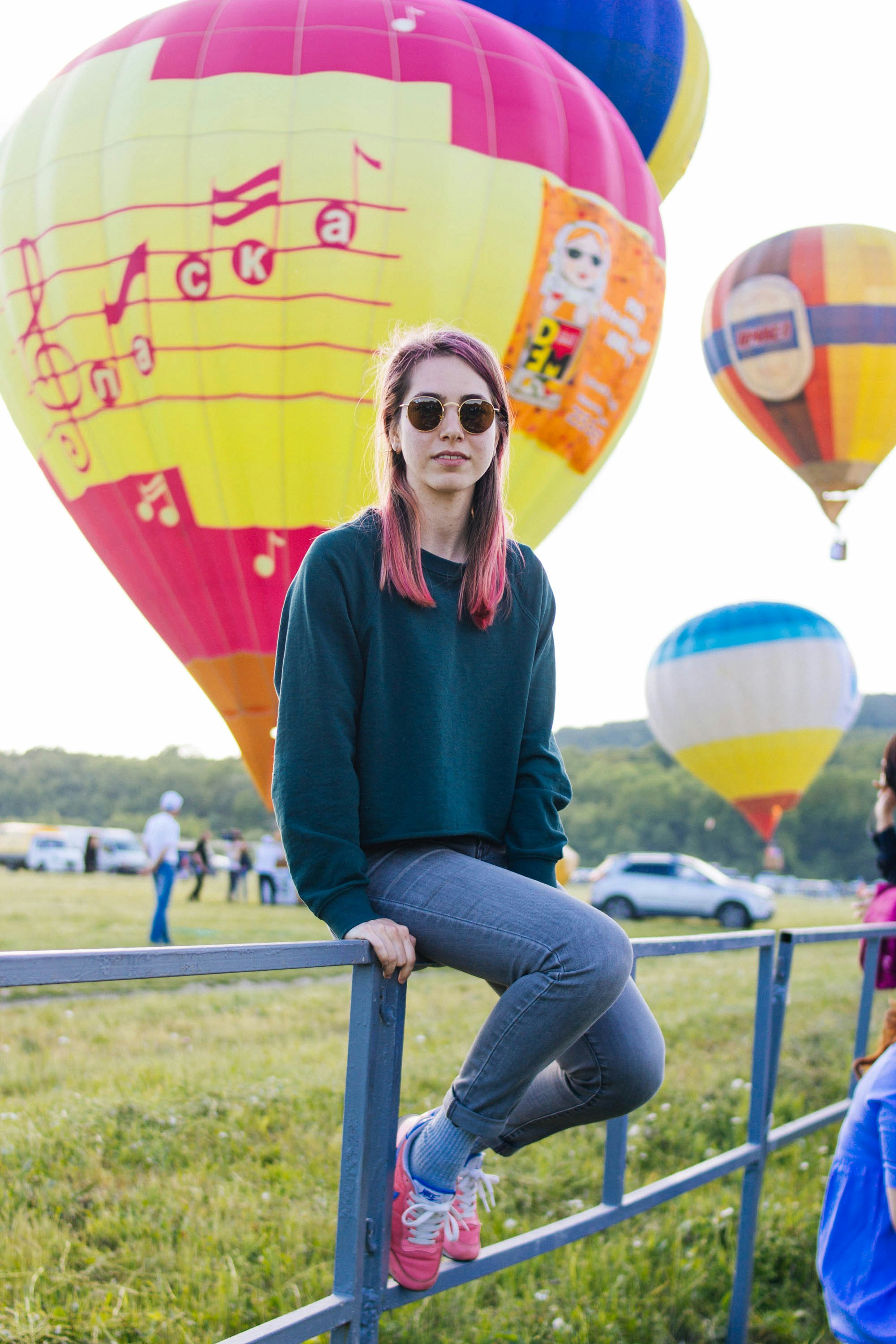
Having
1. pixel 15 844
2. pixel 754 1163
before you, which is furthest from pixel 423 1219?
pixel 15 844

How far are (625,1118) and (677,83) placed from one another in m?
9.25

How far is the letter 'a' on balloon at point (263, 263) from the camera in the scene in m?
6.70

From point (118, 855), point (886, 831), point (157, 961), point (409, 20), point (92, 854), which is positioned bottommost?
point (118, 855)

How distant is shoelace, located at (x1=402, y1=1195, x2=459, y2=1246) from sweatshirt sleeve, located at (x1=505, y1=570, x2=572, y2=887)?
51cm

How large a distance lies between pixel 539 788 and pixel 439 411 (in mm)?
657

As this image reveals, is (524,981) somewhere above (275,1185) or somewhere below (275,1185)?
above

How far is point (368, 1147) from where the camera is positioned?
1.69 meters

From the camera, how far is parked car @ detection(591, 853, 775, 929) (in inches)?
734

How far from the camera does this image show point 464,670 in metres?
1.94

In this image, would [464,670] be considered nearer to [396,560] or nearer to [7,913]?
[396,560]

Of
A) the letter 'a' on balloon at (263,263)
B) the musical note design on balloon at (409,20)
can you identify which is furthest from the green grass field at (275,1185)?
the musical note design on balloon at (409,20)

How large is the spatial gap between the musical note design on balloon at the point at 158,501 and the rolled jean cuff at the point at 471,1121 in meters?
5.74

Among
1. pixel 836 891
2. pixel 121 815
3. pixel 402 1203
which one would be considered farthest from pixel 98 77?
pixel 121 815

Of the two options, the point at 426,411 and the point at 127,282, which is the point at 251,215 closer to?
the point at 127,282
